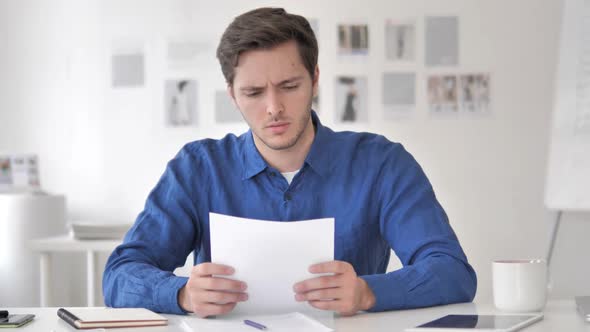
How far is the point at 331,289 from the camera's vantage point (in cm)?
141

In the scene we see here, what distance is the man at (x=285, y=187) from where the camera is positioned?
1.69 meters

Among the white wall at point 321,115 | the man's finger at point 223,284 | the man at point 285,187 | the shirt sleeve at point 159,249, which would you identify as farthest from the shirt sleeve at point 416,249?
the white wall at point 321,115

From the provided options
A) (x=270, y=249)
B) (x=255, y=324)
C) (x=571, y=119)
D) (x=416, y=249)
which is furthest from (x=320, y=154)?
(x=571, y=119)

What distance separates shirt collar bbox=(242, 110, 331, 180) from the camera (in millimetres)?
1865

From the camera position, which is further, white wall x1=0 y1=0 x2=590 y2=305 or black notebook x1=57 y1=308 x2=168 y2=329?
white wall x1=0 y1=0 x2=590 y2=305

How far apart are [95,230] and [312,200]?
5.98 ft

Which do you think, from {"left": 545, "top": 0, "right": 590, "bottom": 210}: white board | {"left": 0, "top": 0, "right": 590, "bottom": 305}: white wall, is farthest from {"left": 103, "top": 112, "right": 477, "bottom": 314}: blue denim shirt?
{"left": 0, "top": 0, "right": 590, "bottom": 305}: white wall

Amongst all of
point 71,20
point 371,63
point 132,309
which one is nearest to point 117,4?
point 71,20

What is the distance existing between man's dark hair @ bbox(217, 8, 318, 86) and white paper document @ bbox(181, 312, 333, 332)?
1.98ft

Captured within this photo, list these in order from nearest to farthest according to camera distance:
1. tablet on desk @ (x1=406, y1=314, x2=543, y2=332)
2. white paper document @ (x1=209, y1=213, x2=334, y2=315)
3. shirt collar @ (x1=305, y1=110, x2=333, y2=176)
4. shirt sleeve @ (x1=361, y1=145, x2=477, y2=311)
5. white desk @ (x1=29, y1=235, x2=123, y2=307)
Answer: tablet on desk @ (x1=406, y1=314, x2=543, y2=332) < white paper document @ (x1=209, y1=213, x2=334, y2=315) < shirt sleeve @ (x1=361, y1=145, x2=477, y2=311) < shirt collar @ (x1=305, y1=110, x2=333, y2=176) < white desk @ (x1=29, y1=235, x2=123, y2=307)

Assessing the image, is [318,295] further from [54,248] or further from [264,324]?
[54,248]

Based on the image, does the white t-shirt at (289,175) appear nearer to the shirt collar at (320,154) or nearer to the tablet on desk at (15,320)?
the shirt collar at (320,154)

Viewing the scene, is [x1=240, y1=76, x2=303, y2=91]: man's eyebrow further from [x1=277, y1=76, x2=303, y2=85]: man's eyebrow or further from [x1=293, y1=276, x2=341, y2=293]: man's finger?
[x1=293, y1=276, x2=341, y2=293]: man's finger

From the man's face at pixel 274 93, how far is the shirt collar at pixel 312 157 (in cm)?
10
